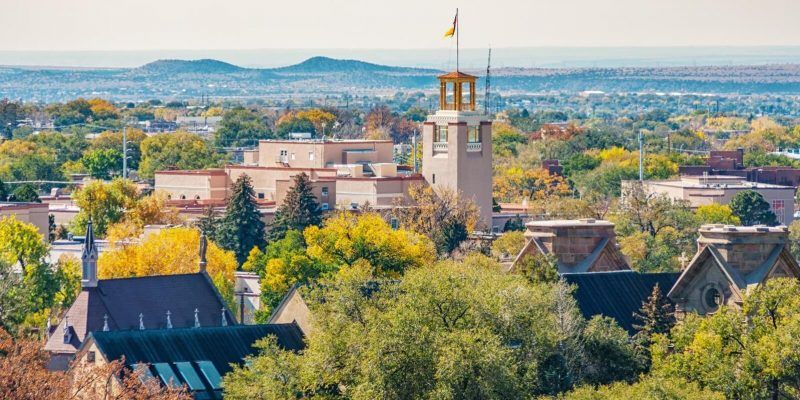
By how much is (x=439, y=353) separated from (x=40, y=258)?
53898mm

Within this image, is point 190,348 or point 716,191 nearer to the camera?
point 190,348

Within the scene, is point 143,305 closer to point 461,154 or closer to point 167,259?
point 167,259

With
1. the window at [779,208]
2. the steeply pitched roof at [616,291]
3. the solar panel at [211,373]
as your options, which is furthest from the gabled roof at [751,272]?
the window at [779,208]

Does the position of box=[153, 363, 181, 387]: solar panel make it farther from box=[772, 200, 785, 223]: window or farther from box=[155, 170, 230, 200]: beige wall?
box=[772, 200, 785, 223]: window

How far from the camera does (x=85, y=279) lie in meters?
82.3

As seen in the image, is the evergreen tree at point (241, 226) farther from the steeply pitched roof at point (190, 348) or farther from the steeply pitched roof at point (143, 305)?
the steeply pitched roof at point (190, 348)

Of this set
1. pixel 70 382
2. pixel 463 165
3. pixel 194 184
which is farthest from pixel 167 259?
pixel 194 184

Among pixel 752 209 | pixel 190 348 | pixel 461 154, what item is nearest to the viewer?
pixel 190 348

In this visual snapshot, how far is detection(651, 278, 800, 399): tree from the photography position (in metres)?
63.7

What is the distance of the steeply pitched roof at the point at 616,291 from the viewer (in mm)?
75062

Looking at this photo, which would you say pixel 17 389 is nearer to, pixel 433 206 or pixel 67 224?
pixel 433 206

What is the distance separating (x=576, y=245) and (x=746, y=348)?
601 inches

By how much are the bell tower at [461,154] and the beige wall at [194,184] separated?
2042 centimetres

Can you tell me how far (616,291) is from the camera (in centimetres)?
7625
